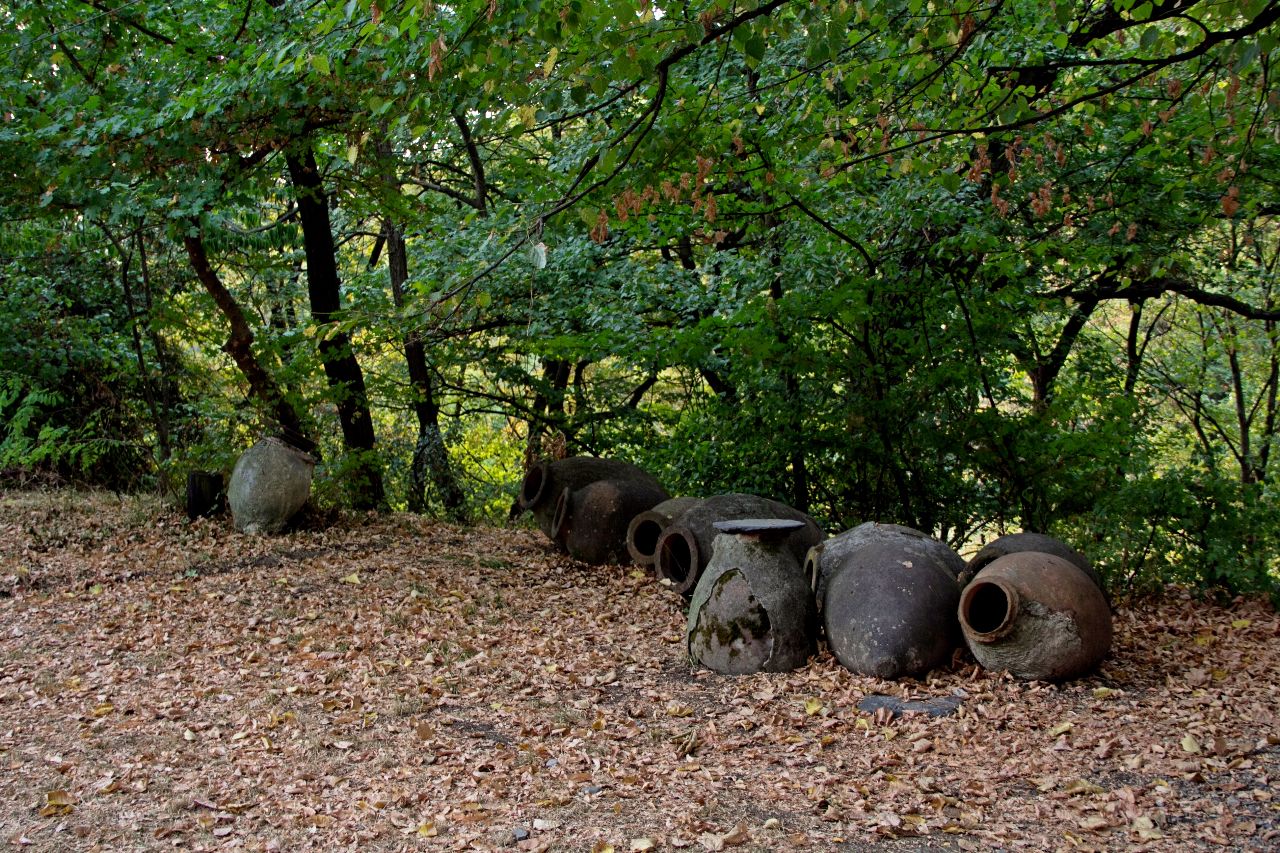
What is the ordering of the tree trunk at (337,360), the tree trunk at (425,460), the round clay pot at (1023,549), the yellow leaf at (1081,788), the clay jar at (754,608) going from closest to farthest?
the yellow leaf at (1081,788), the clay jar at (754,608), the round clay pot at (1023,549), the tree trunk at (337,360), the tree trunk at (425,460)

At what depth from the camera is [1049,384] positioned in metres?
11.0

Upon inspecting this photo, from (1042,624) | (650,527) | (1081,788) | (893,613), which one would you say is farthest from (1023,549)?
(650,527)

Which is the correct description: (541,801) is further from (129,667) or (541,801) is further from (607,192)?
(607,192)

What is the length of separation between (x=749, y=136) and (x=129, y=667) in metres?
5.58

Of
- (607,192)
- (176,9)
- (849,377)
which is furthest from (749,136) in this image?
(176,9)

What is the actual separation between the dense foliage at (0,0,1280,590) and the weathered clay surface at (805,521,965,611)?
7.32ft

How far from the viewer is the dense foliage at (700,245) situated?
5.76 metres

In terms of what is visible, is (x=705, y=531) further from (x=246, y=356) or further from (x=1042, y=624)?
(x=246, y=356)

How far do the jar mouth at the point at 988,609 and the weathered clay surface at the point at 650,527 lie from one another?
2619 millimetres

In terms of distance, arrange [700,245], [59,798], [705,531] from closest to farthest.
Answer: [59,798] → [705,531] → [700,245]

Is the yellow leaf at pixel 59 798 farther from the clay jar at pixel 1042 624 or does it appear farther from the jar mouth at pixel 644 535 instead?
the jar mouth at pixel 644 535

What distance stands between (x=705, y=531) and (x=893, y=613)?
200 centimetres

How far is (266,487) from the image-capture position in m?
9.27

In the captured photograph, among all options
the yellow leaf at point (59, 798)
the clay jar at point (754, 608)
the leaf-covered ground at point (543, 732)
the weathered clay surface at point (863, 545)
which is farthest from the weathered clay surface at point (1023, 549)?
the yellow leaf at point (59, 798)
